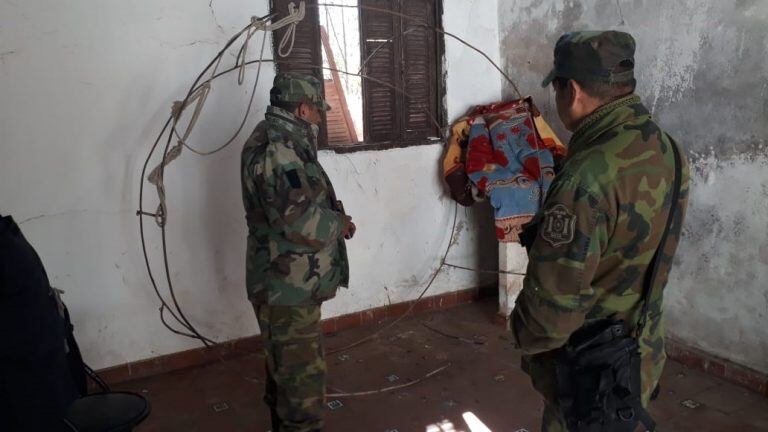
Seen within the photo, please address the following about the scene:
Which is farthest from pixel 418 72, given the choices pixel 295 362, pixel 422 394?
pixel 295 362

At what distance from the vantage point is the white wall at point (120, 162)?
277cm

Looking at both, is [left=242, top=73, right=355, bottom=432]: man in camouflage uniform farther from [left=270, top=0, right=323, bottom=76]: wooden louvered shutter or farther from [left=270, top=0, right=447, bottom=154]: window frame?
[left=270, top=0, right=447, bottom=154]: window frame

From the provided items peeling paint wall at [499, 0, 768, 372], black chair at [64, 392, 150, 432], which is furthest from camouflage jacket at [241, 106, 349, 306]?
peeling paint wall at [499, 0, 768, 372]

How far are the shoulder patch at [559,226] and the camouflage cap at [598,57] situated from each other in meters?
0.34


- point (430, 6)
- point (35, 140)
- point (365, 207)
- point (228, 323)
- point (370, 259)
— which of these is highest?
point (430, 6)

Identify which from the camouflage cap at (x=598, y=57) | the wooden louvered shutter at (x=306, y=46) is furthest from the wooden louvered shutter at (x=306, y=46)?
the camouflage cap at (x=598, y=57)

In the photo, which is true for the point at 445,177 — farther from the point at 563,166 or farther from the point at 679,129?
the point at 563,166

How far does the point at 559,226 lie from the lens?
1366 millimetres

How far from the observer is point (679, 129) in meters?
2.92

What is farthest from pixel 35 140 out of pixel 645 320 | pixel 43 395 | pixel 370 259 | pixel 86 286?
pixel 645 320

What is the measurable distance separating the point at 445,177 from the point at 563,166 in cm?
230

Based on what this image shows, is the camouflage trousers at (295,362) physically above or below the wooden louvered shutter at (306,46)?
below

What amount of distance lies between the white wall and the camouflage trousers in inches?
40.2

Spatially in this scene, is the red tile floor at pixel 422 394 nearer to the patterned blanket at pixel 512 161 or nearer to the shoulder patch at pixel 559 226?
the patterned blanket at pixel 512 161
